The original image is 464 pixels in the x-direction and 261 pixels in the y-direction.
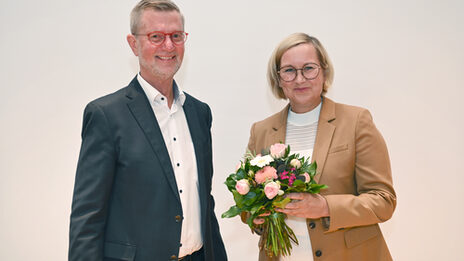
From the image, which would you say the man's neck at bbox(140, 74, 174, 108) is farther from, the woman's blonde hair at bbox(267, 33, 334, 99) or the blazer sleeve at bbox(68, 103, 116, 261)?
the woman's blonde hair at bbox(267, 33, 334, 99)

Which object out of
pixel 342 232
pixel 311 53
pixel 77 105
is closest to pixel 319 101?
pixel 311 53

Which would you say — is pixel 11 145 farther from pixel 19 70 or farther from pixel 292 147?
pixel 292 147

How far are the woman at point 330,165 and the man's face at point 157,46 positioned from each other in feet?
2.26

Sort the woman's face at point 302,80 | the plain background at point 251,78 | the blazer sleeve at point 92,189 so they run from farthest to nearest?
the plain background at point 251,78 < the woman's face at point 302,80 < the blazer sleeve at point 92,189

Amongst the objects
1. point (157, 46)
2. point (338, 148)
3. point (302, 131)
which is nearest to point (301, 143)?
point (302, 131)

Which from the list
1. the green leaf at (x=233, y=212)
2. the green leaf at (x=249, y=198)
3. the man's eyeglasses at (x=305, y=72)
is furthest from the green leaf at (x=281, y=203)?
the man's eyeglasses at (x=305, y=72)

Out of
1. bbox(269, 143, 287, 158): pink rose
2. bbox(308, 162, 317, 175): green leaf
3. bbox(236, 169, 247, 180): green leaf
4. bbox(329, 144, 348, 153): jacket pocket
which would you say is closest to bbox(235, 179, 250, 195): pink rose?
bbox(236, 169, 247, 180): green leaf

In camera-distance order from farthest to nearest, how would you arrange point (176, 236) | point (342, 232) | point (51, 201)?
point (51, 201)
point (342, 232)
point (176, 236)

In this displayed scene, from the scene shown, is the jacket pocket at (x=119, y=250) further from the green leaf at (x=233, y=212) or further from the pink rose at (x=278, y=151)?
the pink rose at (x=278, y=151)

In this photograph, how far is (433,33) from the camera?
140 inches

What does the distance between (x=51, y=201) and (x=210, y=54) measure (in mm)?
2008

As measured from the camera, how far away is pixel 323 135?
223cm

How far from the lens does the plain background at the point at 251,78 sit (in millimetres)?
3484

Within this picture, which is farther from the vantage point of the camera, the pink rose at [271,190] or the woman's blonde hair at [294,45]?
the woman's blonde hair at [294,45]
